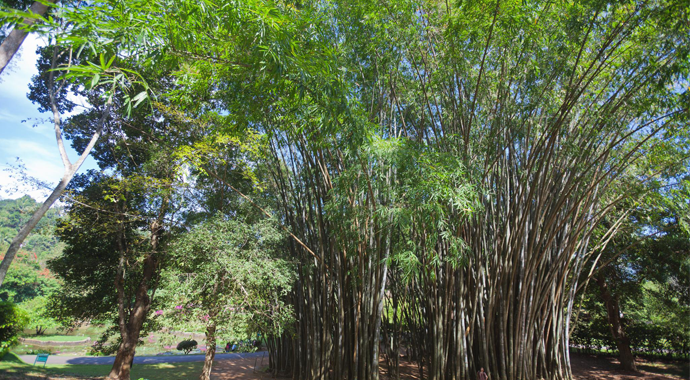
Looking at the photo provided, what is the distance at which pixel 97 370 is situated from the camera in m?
7.37

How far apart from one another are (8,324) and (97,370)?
74.3 inches

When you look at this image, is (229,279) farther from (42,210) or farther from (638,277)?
(638,277)

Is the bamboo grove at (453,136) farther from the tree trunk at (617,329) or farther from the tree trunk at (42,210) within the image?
the tree trunk at (617,329)

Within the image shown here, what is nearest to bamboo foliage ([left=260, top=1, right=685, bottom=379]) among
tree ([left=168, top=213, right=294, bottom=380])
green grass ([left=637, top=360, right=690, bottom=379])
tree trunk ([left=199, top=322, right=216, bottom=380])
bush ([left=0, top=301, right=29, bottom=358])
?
tree ([left=168, top=213, right=294, bottom=380])

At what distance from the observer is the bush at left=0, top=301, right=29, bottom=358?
659 cm

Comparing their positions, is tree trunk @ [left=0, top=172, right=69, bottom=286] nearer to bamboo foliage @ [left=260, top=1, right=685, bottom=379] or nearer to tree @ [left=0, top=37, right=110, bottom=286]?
tree @ [left=0, top=37, right=110, bottom=286]

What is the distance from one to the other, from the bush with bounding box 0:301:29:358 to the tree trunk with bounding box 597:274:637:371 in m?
12.0

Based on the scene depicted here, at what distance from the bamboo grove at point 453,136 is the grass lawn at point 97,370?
10.3 ft

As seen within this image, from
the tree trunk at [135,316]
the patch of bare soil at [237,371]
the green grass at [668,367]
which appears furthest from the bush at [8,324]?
the green grass at [668,367]

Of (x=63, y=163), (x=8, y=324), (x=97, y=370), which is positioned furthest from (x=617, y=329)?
(x=8, y=324)

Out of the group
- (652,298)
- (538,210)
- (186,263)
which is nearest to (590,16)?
(538,210)

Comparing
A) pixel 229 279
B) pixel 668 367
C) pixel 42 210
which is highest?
pixel 42 210

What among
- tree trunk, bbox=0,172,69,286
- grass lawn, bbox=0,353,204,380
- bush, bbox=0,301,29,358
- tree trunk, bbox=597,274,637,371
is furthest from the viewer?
tree trunk, bbox=597,274,637,371

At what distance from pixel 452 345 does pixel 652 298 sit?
23.5 ft
